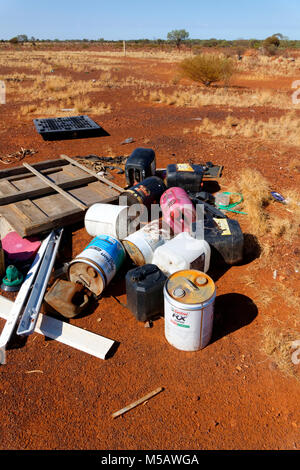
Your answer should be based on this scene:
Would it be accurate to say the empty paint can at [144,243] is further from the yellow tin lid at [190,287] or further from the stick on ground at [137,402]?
the stick on ground at [137,402]

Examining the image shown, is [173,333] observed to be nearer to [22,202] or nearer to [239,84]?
[22,202]

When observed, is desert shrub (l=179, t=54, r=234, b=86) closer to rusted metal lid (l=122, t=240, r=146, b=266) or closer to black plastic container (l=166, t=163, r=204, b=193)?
black plastic container (l=166, t=163, r=204, b=193)

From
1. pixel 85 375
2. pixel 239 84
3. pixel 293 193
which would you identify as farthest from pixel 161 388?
pixel 239 84

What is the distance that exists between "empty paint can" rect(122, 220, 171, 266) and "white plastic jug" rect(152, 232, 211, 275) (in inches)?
8.1

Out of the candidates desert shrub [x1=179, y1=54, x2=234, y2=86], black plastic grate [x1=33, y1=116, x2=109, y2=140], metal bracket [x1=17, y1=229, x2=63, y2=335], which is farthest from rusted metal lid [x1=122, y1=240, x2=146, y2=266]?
desert shrub [x1=179, y1=54, x2=234, y2=86]

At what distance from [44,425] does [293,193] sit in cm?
610

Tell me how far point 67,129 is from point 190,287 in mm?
8989

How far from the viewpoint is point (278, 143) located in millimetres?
10055

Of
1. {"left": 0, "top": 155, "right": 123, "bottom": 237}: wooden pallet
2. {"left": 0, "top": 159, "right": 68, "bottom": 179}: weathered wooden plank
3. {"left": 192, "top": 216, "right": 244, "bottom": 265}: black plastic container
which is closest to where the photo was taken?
{"left": 192, "top": 216, "right": 244, "bottom": 265}: black plastic container

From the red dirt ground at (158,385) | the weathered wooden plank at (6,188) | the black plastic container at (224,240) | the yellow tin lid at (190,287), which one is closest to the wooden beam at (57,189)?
the weathered wooden plank at (6,188)

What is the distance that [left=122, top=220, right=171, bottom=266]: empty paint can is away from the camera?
446 cm

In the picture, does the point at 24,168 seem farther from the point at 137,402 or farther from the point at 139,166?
the point at 137,402

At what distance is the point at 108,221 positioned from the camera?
5.09 meters

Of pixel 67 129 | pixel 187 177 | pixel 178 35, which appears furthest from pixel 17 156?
pixel 178 35
